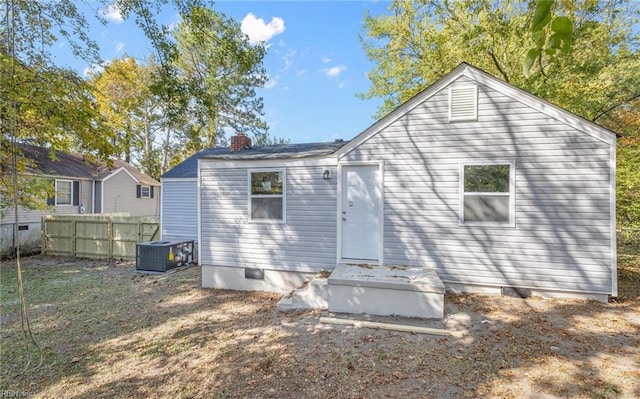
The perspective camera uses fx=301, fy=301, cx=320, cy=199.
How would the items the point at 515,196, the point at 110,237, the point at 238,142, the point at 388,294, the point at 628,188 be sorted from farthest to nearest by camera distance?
the point at 110,237 < the point at 238,142 < the point at 628,188 < the point at 515,196 < the point at 388,294

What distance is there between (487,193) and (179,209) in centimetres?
1047

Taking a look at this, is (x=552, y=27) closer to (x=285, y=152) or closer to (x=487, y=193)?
(x=487, y=193)

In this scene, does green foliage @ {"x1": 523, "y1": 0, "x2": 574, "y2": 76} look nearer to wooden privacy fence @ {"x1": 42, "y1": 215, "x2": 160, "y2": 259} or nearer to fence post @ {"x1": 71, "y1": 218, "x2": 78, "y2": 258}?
wooden privacy fence @ {"x1": 42, "y1": 215, "x2": 160, "y2": 259}

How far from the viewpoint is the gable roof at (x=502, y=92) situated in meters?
5.08

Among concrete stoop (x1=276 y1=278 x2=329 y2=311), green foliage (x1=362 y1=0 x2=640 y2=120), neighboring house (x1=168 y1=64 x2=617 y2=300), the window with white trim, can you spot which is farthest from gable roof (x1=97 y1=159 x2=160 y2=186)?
green foliage (x1=362 y1=0 x2=640 y2=120)

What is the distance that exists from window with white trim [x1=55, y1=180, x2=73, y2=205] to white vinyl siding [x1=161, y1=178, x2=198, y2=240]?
623 centimetres

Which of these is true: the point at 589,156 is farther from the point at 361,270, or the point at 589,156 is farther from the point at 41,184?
the point at 41,184

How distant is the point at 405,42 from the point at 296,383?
43.9 feet

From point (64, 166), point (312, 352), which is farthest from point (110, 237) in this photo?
point (312, 352)

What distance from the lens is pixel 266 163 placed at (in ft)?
21.9

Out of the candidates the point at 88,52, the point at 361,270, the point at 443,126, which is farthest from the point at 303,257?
the point at 88,52

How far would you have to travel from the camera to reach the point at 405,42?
499 inches

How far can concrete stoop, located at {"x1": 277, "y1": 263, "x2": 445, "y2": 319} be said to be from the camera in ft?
15.0

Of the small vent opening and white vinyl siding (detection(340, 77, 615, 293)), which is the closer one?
white vinyl siding (detection(340, 77, 615, 293))
